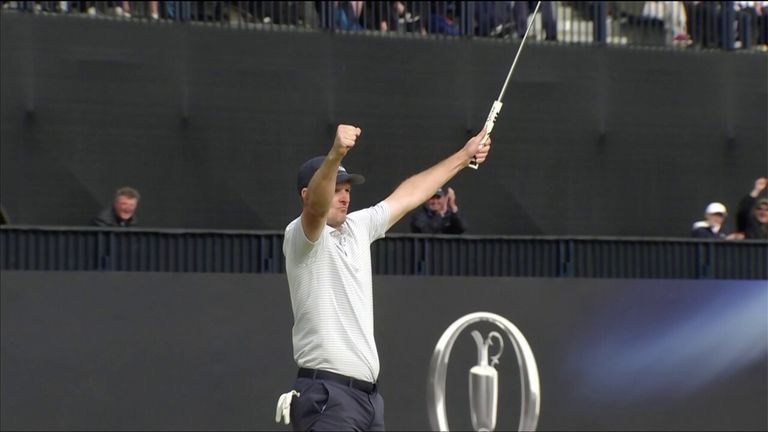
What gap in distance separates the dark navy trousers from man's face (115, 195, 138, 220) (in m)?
6.89

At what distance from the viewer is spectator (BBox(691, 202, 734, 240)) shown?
14516 mm

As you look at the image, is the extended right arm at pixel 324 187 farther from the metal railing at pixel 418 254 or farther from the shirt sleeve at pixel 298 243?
the metal railing at pixel 418 254

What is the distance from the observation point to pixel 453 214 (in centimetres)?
1386

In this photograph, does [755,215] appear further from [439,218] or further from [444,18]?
[444,18]

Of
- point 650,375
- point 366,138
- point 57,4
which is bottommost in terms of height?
point 650,375

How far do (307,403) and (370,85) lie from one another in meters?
8.68

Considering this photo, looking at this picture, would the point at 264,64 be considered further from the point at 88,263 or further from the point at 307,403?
the point at 307,403

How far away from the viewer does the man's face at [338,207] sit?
6215mm

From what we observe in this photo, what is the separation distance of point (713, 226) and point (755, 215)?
16.0 inches

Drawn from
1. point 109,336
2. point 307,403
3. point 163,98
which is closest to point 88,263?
point 109,336

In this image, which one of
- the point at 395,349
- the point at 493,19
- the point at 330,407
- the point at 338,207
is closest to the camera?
the point at 330,407

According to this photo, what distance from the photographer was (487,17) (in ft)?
49.2

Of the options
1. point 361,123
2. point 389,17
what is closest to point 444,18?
point 389,17

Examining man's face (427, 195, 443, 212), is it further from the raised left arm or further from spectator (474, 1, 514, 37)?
the raised left arm
